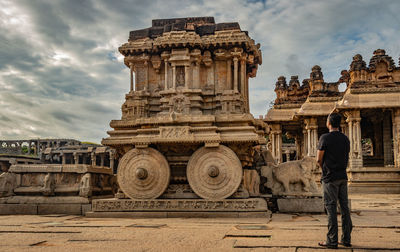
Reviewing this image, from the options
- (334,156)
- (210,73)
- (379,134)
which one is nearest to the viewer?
(334,156)

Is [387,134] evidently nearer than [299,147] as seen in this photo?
Yes

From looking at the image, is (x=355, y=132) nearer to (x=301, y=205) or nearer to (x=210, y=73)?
(x=210, y=73)

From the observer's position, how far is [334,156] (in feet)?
16.6

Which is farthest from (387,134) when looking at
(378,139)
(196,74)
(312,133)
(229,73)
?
(196,74)

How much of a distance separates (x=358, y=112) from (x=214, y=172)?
780 inches

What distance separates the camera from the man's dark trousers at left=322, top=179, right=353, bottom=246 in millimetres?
4739

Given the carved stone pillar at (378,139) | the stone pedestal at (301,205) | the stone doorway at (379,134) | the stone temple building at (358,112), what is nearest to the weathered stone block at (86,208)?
the stone pedestal at (301,205)

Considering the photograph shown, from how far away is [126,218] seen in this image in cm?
916

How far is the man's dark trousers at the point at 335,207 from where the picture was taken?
15.5 ft

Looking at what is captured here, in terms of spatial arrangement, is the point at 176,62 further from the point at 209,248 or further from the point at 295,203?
the point at 209,248

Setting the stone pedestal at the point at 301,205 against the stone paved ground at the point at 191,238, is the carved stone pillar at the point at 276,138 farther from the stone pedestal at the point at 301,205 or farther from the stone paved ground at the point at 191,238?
the stone paved ground at the point at 191,238

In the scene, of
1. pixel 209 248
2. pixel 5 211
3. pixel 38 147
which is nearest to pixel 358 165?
pixel 5 211

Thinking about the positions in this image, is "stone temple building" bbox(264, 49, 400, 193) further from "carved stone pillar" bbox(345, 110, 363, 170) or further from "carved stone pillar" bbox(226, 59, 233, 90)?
"carved stone pillar" bbox(226, 59, 233, 90)

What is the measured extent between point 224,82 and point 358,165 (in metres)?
17.4
